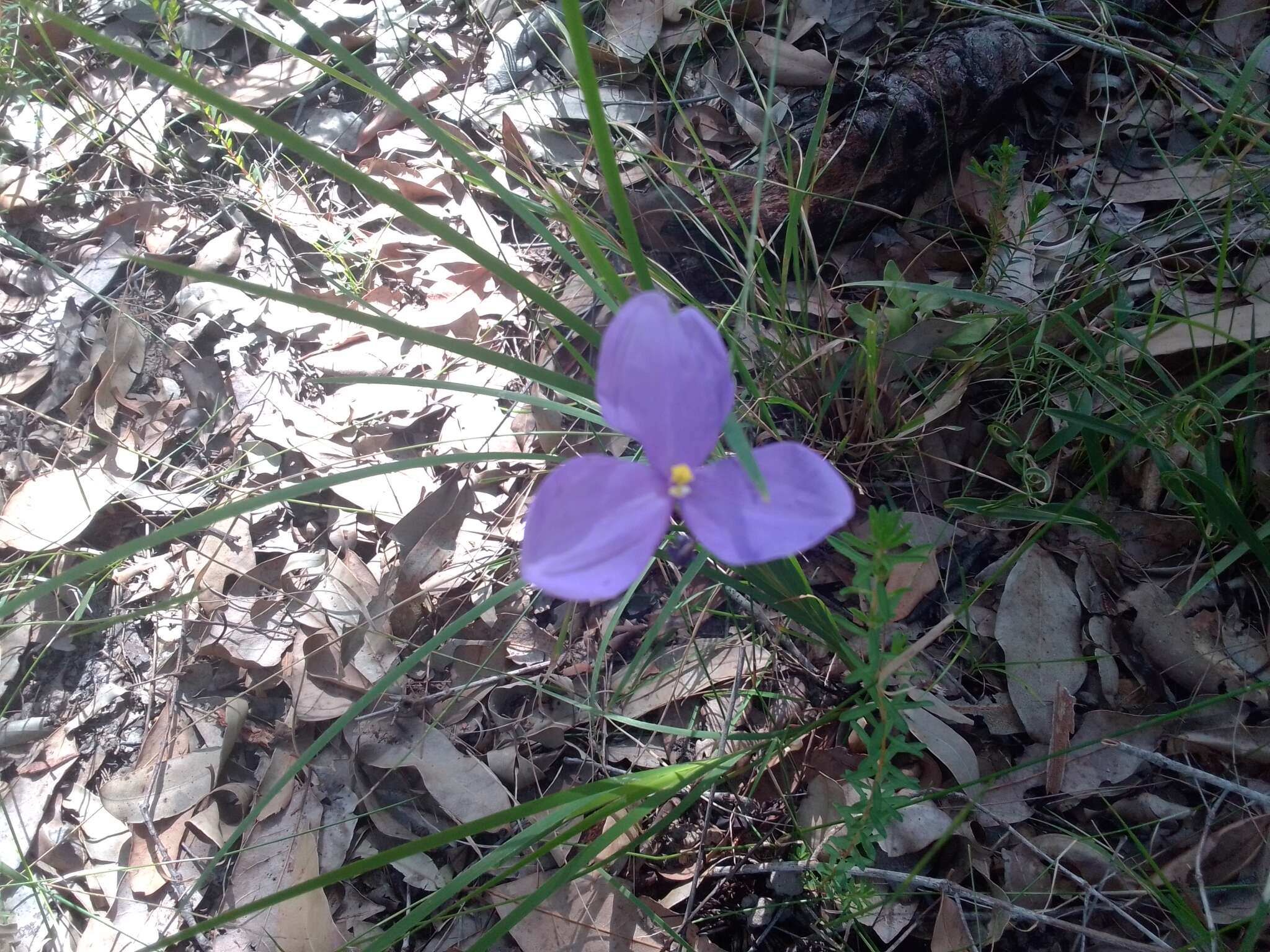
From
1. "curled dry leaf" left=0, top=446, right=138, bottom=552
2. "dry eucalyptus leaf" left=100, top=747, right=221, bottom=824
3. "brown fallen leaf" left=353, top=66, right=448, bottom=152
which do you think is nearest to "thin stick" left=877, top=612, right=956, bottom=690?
"dry eucalyptus leaf" left=100, top=747, right=221, bottom=824

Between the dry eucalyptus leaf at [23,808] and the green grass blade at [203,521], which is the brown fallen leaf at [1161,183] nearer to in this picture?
the green grass blade at [203,521]

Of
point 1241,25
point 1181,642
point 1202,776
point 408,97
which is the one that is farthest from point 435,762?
point 1241,25

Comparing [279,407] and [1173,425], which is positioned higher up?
[279,407]

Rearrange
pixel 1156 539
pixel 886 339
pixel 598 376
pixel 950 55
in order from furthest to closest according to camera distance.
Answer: pixel 950 55 < pixel 886 339 < pixel 1156 539 < pixel 598 376

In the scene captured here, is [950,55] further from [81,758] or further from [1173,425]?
[81,758]

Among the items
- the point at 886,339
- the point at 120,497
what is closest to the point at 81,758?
the point at 120,497

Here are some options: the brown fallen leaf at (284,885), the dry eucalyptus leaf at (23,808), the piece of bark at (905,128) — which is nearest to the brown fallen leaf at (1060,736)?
the piece of bark at (905,128)

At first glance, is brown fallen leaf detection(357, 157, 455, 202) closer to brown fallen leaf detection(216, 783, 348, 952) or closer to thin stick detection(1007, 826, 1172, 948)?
brown fallen leaf detection(216, 783, 348, 952)
